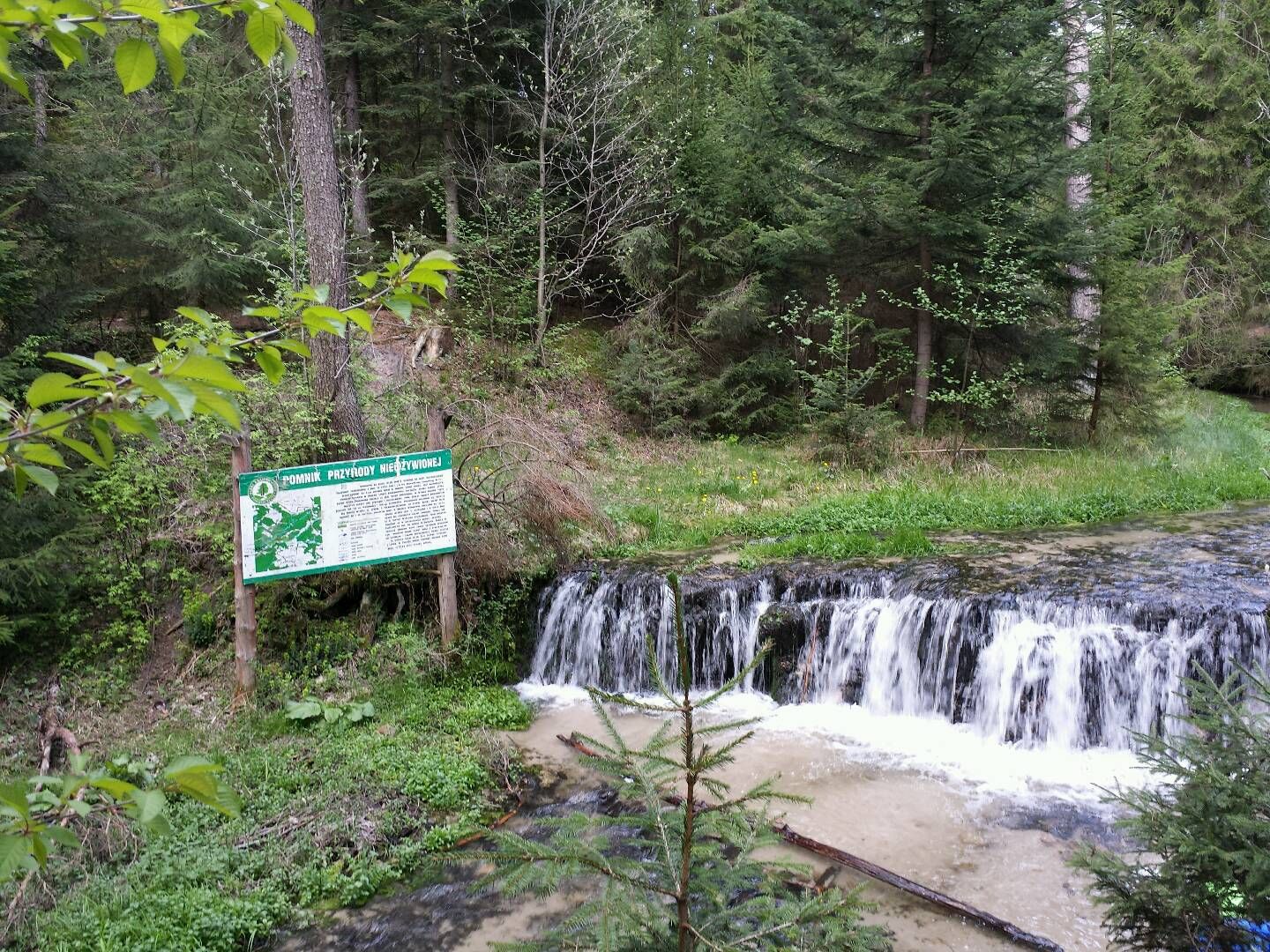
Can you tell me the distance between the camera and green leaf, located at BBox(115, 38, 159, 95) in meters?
1.54

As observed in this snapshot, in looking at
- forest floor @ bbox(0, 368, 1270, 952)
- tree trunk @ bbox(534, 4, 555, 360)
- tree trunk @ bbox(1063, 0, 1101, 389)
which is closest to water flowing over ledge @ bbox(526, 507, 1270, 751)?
forest floor @ bbox(0, 368, 1270, 952)

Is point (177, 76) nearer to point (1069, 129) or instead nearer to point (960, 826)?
point (960, 826)

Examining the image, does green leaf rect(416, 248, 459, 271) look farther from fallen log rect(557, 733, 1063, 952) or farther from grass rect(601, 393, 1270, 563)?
grass rect(601, 393, 1270, 563)

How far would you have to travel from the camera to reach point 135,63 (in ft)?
5.16

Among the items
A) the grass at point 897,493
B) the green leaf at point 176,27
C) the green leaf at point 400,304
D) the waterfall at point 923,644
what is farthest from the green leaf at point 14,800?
the grass at point 897,493

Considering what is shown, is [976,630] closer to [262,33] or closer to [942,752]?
[942,752]

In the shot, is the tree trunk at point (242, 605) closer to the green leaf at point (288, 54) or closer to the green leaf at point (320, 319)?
the green leaf at point (288, 54)

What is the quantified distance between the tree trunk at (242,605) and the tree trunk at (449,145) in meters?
9.88

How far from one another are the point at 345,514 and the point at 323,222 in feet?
11.4

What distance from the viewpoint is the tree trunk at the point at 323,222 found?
321 inches

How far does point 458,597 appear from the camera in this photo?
8.23 metres

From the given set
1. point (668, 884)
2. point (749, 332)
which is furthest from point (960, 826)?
point (749, 332)

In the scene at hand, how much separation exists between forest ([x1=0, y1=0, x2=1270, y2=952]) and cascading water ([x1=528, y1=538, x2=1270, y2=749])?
0.17ft

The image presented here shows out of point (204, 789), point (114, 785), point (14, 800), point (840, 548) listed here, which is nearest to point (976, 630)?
point (840, 548)
